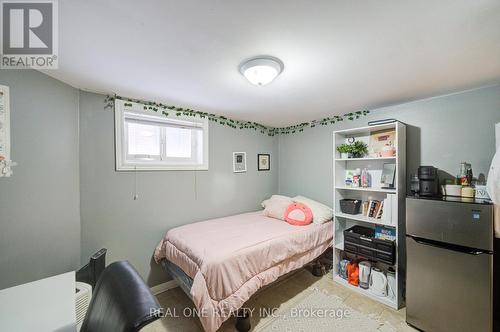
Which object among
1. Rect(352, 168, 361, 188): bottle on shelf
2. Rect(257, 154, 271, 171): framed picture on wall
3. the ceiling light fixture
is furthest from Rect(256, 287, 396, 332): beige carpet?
the ceiling light fixture

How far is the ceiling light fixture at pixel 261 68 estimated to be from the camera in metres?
1.45

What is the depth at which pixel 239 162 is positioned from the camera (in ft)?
11.0

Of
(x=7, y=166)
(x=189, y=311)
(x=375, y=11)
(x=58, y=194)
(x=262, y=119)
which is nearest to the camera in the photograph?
(x=375, y=11)

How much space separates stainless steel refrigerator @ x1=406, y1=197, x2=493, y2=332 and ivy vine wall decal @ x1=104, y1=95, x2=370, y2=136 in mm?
1563

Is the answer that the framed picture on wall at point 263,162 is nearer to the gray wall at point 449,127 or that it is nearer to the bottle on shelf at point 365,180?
the gray wall at point 449,127

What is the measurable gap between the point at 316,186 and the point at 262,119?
4.78 feet

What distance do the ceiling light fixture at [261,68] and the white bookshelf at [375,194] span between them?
153 cm

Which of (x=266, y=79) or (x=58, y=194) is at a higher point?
(x=266, y=79)

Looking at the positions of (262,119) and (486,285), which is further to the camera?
(262,119)

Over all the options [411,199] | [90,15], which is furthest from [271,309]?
[90,15]

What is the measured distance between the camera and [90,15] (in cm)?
103

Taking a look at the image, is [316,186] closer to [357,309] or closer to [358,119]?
[358,119]

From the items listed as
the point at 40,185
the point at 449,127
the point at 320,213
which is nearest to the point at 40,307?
the point at 40,185

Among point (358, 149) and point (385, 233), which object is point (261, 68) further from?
point (385, 233)
